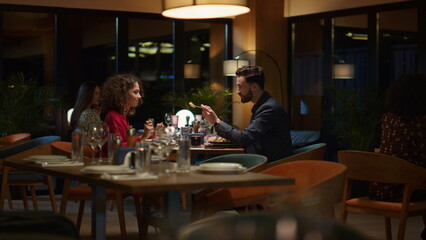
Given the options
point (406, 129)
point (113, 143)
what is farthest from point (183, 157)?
point (406, 129)

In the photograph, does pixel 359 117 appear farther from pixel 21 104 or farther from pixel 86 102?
pixel 21 104

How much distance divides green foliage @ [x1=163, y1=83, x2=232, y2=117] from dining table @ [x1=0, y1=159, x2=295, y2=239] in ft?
19.5

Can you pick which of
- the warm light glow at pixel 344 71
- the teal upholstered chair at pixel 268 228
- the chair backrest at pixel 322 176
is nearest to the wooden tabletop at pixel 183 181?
the chair backrest at pixel 322 176

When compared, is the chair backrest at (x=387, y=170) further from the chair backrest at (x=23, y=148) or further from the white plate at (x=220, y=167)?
the chair backrest at (x=23, y=148)

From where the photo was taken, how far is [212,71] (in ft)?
36.8

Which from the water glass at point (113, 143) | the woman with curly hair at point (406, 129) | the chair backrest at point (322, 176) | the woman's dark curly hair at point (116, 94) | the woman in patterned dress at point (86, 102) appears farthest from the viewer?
the woman in patterned dress at point (86, 102)

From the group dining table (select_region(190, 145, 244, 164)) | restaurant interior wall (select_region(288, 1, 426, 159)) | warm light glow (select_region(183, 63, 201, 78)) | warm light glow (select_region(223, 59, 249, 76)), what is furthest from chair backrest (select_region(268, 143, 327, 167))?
warm light glow (select_region(183, 63, 201, 78))

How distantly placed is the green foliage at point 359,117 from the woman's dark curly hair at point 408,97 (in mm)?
3801

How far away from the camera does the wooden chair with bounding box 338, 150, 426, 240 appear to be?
447cm

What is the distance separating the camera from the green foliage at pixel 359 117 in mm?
8703

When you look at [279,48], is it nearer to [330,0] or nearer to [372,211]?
→ [330,0]

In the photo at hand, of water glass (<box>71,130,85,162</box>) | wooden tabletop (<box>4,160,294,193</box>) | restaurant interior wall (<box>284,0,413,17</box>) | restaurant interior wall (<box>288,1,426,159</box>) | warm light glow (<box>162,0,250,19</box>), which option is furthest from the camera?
restaurant interior wall (<box>284,0,413,17</box>)

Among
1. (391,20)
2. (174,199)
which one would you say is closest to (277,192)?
(174,199)

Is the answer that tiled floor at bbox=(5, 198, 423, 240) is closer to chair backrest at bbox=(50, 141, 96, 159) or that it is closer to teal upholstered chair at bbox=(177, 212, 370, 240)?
chair backrest at bbox=(50, 141, 96, 159)
